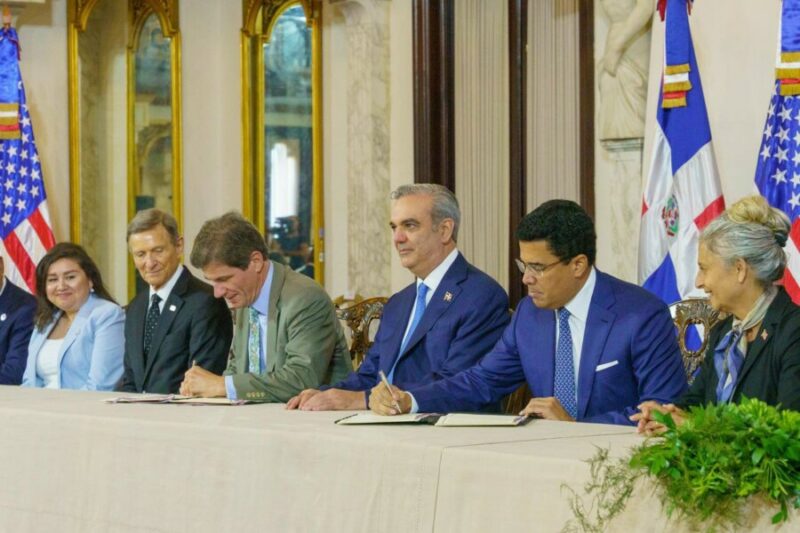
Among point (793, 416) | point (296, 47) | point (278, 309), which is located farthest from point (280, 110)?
point (793, 416)

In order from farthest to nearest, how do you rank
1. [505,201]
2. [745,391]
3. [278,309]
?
[505,201], [278,309], [745,391]

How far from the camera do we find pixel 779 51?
231 inches

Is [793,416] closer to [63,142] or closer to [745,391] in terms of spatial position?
[745,391]

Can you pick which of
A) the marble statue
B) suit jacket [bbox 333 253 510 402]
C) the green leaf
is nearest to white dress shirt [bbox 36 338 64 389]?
suit jacket [bbox 333 253 510 402]

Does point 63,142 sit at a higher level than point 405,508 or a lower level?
higher

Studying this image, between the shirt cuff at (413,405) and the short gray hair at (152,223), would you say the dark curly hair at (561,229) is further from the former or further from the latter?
the short gray hair at (152,223)

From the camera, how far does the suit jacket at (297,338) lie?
15.2 ft

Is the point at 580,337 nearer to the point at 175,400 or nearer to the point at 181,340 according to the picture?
the point at 175,400

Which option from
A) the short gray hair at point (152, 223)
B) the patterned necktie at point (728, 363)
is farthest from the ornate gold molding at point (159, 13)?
the patterned necktie at point (728, 363)

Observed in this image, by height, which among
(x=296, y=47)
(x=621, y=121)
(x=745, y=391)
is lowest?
(x=745, y=391)

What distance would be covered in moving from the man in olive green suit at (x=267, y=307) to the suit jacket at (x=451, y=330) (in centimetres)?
24

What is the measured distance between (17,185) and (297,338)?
4.74m

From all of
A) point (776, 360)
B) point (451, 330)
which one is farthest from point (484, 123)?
point (776, 360)

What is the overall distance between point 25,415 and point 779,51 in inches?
138
